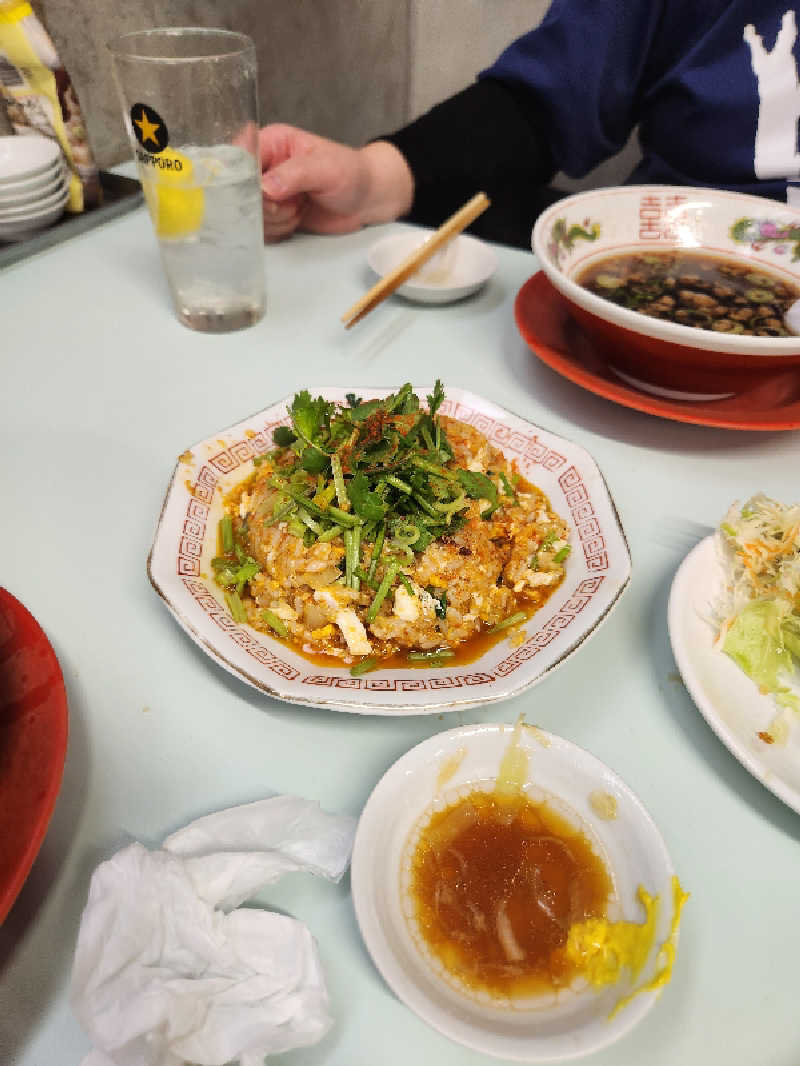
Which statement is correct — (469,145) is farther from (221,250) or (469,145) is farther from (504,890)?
(504,890)

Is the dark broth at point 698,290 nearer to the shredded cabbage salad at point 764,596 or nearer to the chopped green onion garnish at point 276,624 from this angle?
the shredded cabbage salad at point 764,596

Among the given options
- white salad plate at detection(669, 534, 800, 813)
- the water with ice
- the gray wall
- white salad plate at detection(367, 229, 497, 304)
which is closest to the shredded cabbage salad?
white salad plate at detection(669, 534, 800, 813)

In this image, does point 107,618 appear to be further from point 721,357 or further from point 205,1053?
point 721,357

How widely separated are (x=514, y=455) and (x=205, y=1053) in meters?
1.08

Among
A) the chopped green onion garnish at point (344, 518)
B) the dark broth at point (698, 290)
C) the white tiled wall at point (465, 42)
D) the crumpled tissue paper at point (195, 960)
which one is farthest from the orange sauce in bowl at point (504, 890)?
the white tiled wall at point (465, 42)

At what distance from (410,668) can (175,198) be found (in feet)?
4.19

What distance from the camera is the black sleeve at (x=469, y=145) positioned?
2488mm

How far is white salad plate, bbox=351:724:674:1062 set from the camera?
0.68 meters

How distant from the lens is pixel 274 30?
344 cm

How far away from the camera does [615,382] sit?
163 centimetres

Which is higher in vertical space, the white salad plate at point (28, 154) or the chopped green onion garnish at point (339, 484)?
the white salad plate at point (28, 154)

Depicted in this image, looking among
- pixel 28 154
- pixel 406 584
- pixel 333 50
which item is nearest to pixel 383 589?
pixel 406 584

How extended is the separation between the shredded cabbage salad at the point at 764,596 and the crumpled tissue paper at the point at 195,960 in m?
0.67

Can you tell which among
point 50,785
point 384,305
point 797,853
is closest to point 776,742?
point 797,853
